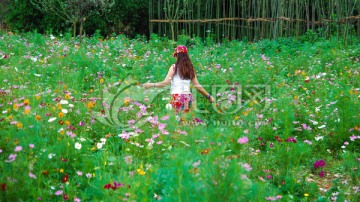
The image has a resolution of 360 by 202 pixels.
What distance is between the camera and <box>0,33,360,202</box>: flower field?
3090 mm

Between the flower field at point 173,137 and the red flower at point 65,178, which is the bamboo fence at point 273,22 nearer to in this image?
the flower field at point 173,137

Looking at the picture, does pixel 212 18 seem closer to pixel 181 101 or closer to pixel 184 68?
pixel 184 68

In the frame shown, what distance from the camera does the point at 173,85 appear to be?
18.6 ft

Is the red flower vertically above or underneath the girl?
underneath

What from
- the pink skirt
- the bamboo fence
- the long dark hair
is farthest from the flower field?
the bamboo fence

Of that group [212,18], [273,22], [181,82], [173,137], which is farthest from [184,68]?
[212,18]

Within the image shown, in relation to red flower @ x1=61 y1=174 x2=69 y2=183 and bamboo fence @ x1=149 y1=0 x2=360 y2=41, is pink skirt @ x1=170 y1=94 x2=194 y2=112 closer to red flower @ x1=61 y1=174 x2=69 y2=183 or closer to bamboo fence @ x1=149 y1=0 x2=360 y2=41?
red flower @ x1=61 y1=174 x2=69 y2=183

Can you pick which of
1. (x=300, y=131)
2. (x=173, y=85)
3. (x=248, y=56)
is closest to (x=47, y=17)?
(x=248, y=56)

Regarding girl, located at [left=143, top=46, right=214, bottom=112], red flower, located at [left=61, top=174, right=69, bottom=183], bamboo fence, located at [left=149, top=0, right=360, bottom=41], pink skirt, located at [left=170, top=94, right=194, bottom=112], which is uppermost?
bamboo fence, located at [left=149, top=0, right=360, bottom=41]

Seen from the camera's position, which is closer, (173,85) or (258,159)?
(258,159)

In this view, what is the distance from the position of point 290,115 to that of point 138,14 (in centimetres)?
1208

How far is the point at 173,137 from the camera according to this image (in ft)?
13.4

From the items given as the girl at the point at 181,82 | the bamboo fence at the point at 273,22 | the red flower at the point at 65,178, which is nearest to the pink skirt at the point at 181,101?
the girl at the point at 181,82

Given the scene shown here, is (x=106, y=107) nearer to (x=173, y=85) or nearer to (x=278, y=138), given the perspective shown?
(x=173, y=85)
